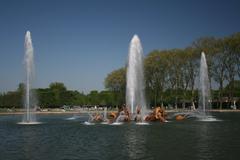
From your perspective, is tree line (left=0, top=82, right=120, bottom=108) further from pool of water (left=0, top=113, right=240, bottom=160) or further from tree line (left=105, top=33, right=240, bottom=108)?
pool of water (left=0, top=113, right=240, bottom=160)

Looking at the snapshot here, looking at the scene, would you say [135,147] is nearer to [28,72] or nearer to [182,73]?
[28,72]

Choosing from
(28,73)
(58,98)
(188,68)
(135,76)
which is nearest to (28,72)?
(28,73)

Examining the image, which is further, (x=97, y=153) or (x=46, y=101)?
(x=46, y=101)

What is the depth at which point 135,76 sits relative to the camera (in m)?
57.3

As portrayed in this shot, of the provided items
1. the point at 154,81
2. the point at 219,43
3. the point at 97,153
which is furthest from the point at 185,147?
the point at 154,81

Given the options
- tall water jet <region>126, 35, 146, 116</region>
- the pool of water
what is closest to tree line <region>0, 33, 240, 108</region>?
tall water jet <region>126, 35, 146, 116</region>

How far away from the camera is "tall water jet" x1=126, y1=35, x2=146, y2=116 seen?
56.3 metres

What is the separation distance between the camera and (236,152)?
66.6 feet

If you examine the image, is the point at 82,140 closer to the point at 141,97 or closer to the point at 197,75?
the point at 141,97

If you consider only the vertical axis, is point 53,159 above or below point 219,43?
below

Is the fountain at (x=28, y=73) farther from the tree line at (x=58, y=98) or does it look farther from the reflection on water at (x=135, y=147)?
the tree line at (x=58, y=98)

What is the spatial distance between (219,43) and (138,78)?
40.4m

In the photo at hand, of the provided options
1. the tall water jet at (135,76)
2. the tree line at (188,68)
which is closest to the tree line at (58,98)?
the tree line at (188,68)

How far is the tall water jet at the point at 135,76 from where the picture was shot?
56.3m
